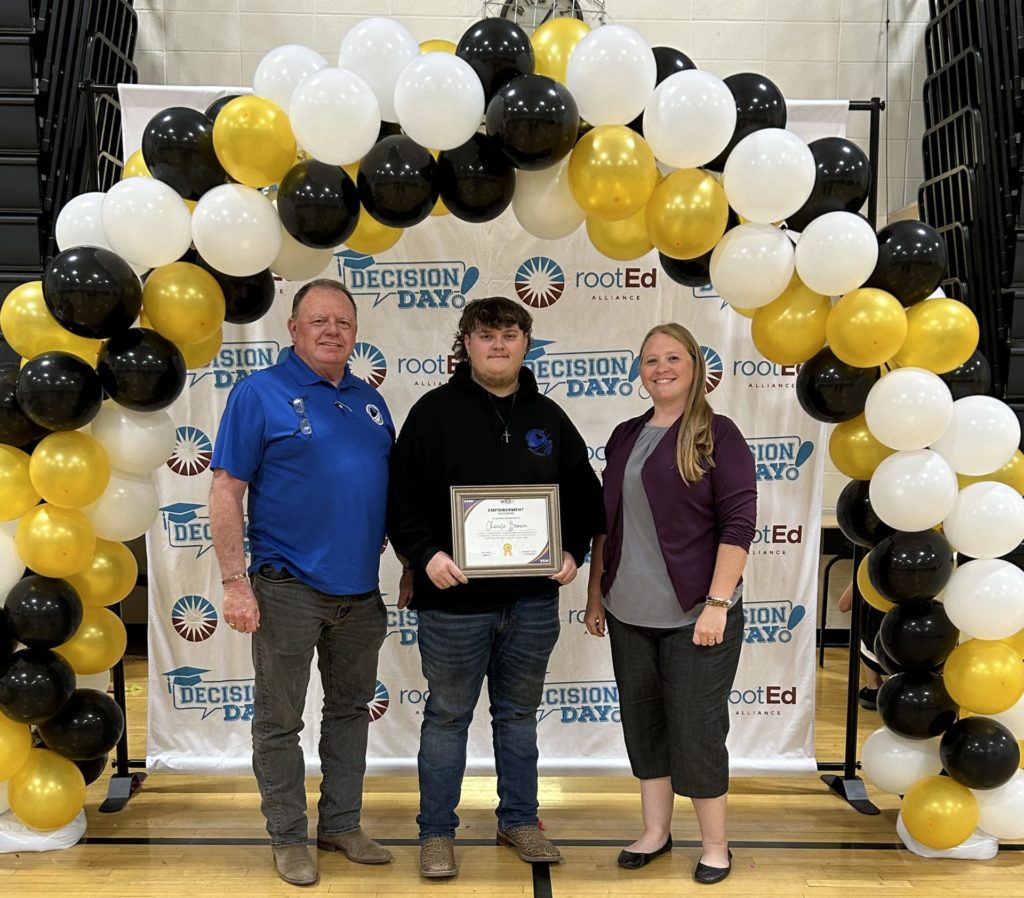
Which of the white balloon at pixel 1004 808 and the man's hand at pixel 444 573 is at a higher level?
the man's hand at pixel 444 573

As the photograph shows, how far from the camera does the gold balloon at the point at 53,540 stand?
242cm

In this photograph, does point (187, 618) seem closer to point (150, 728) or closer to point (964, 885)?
point (150, 728)

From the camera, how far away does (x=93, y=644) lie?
263 centimetres

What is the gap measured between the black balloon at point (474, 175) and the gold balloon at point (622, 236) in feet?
1.13

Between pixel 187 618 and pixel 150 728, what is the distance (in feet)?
1.45

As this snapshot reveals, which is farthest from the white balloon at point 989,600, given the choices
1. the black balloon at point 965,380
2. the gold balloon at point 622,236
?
the gold balloon at point 622,236

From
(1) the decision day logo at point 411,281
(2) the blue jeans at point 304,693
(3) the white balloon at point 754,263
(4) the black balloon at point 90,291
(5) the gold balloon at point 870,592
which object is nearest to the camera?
(4) the black balloon at point 90,291

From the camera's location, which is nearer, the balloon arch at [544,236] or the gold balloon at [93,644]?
the balloon arch at [544,236]

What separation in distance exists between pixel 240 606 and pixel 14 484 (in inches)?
28.0

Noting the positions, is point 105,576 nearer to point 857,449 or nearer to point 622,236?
point 622,236

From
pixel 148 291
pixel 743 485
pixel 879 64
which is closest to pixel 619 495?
pixel 743 485

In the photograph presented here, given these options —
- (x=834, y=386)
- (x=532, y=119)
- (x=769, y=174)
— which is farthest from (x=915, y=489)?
(x=532, y=119)

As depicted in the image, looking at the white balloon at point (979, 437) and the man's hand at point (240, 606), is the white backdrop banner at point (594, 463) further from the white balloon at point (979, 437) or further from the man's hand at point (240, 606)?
the man's hand at point (240, 606)

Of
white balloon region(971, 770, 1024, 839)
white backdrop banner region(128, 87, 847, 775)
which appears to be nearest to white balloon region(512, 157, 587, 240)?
white backdrop banner region(128, 87, 847, 775)
